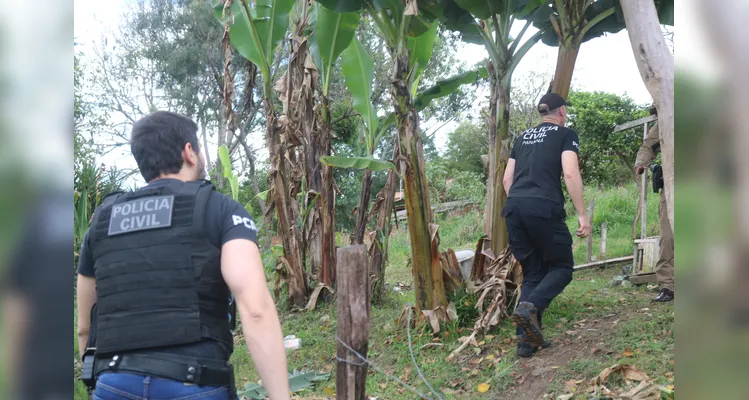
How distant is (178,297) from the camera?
168 cm

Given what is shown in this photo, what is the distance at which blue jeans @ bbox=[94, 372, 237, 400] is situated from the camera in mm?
1641

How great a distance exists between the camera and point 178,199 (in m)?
1.73

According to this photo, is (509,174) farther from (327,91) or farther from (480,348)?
(327,91)

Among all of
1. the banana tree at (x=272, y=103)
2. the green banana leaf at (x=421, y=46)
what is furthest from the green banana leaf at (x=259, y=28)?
the green banana leaf at (x=421, y=46)

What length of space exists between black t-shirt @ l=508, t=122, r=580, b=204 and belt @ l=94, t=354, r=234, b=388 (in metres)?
2.90

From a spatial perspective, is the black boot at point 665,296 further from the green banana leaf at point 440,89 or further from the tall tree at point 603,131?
the tall tree at point 603,131

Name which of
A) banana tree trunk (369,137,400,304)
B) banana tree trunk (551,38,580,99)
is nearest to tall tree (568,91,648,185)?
banana tree trunk (369,137,400,304)

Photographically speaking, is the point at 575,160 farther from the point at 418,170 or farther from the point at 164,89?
the point at 164,89

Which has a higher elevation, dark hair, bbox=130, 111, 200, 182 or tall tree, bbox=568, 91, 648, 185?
tall tree, bbox=568, 91, 648, 185

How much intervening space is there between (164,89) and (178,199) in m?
17.7

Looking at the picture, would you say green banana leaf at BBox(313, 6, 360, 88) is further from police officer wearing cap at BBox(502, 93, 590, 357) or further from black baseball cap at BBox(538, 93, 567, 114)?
police officer wearing cap at BBox(502, 93, 590, 357)

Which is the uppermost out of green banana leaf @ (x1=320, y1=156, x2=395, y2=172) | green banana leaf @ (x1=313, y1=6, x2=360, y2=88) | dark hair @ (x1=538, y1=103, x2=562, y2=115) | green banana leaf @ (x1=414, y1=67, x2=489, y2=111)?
green banana leaf @ (x1=313, y1=6, x2=360, y2=88)

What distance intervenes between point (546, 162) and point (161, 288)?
10.0 ft

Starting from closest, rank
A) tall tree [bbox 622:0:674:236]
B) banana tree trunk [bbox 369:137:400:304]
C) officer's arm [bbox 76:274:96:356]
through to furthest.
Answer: tall tree [bbox 622:0:674:236] < officer's arm [bbox 76:274:96:356] < banana tree trunk [bbox 369:137:400:304]
